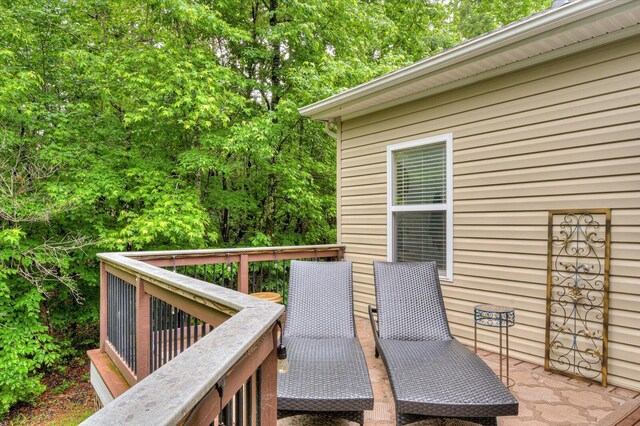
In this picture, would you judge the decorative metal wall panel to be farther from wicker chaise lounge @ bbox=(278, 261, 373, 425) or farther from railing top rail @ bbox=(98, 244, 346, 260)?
railing top rail @ bbox=(98, 244, 346, 260)

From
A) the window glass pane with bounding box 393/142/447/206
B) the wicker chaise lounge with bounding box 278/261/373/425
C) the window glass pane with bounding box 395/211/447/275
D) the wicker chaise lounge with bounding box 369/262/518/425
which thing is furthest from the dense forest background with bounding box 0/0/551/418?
the wicker chaise lounge with bounding box 369/262/518/425

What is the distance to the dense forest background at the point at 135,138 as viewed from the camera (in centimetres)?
599

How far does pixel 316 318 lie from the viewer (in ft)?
10.8

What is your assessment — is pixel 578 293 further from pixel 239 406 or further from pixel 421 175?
pixel 239 406

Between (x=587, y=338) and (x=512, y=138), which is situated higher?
(x=512, y=138)

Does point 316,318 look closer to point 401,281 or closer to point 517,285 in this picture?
point 401,281

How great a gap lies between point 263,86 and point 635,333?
311 inches

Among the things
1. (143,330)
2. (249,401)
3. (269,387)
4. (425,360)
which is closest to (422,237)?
(425,360)

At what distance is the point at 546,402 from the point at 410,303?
1.19 m

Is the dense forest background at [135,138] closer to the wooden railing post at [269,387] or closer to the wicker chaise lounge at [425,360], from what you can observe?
the wicker chaise lounge at [425,360]

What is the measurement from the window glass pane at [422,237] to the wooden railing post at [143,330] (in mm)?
3096

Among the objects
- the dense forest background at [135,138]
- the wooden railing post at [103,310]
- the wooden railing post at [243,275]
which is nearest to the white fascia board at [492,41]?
the wooden railing post at [243,275]

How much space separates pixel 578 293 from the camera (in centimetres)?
317

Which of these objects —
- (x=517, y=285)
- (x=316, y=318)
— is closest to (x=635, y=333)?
(x=517, y=285)
